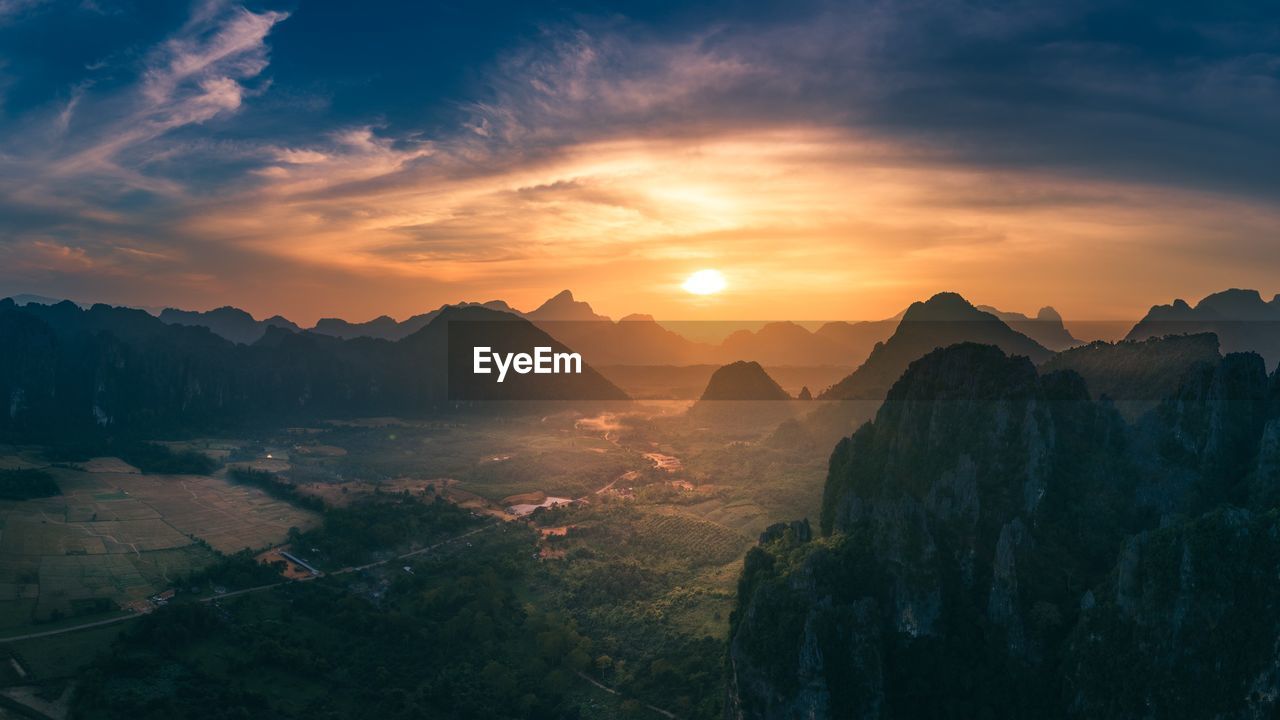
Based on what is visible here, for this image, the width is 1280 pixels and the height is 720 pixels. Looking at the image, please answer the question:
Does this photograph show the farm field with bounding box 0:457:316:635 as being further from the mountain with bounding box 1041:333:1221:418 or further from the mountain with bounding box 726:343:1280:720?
the mountain with bounding box 1041:333:1221:418

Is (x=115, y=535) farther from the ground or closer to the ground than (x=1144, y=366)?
closer to the ground

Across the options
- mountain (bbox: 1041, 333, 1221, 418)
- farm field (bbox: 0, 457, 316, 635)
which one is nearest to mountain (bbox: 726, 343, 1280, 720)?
mountain (bbox: 1041, 333, 1221, 418)

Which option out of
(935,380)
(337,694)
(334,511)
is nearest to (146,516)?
(334,511)

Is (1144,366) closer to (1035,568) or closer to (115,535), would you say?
(1035,568)

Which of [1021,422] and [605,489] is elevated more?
[1021,422]

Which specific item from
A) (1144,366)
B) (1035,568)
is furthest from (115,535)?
(1144,366)

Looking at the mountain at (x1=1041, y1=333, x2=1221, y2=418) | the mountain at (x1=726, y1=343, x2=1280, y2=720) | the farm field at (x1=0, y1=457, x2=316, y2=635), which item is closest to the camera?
the mountain at (x1=726, y1=343, x2=1280, y2=720)

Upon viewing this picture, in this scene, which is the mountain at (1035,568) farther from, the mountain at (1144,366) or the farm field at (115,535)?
the farm field at (115,535)

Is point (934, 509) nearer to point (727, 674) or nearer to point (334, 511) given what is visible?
point (727, 674)
